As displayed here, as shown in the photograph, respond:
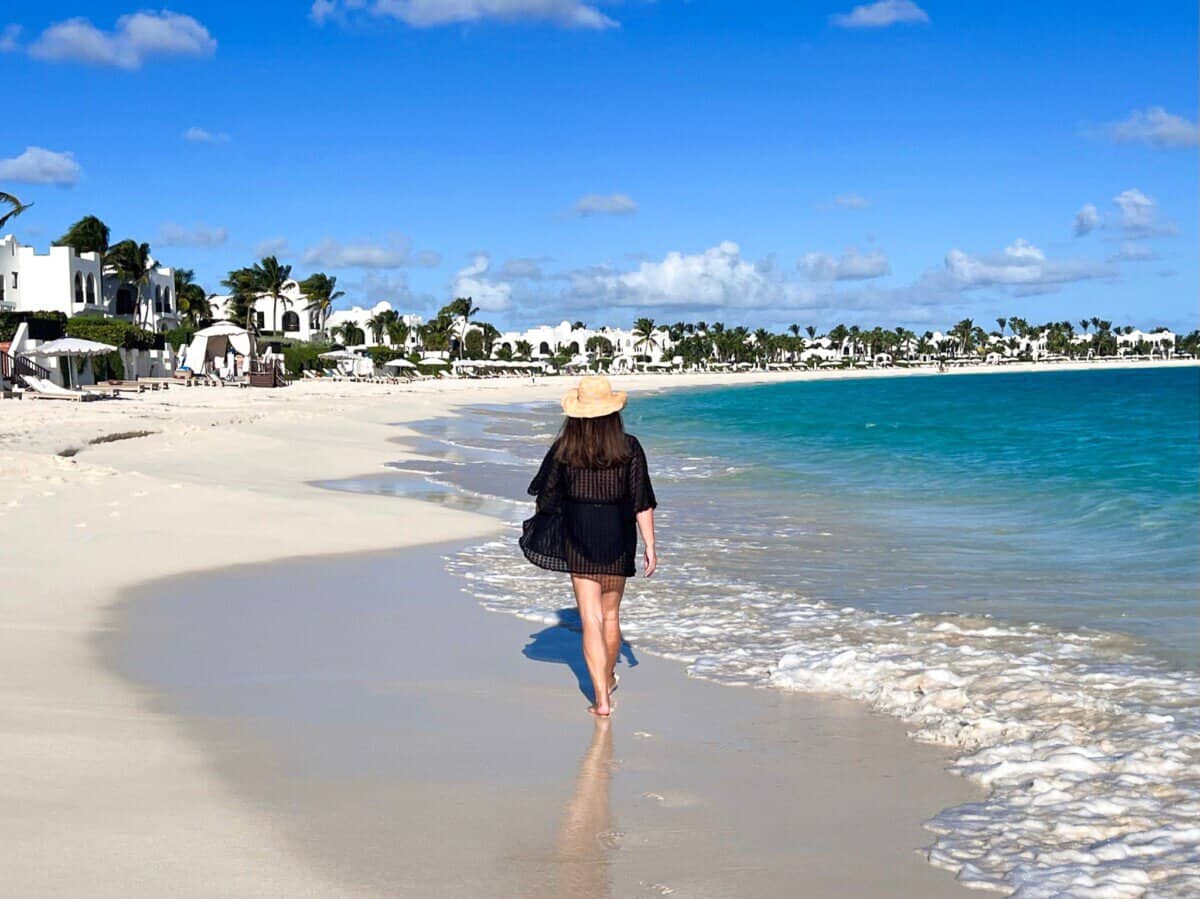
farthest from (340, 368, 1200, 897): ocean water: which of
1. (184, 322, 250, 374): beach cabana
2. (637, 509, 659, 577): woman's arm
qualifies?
(184, 322, 250, 374): beach cabana

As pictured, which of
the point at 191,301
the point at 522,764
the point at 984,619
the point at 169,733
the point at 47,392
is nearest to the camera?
the point at 522,764

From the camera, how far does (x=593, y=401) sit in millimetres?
6141

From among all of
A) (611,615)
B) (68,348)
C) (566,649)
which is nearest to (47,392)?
(68,348)

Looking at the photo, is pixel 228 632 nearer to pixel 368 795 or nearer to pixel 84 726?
pixel 84 726

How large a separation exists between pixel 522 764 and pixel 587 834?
34.6 inches

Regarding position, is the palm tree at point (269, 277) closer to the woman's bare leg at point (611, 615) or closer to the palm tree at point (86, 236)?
the palm tree at point (86, 236)

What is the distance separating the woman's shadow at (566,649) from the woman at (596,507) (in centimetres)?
61

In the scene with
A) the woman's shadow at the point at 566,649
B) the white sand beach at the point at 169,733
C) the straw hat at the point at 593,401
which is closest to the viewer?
the white sand beach at the point at 169,733

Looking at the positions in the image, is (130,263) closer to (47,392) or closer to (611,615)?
(47,392)

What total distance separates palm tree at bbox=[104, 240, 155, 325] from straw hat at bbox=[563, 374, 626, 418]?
3053 inches

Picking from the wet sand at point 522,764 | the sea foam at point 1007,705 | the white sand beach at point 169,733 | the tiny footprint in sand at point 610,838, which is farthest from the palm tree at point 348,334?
the tiny footprint in sand at point 610,838

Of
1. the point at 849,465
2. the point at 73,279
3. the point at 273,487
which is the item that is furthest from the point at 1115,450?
the point at 73,279

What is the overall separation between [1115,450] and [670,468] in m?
14.7

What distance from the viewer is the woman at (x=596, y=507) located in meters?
6.14
